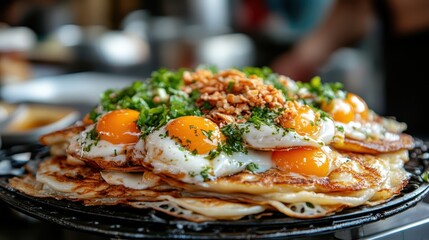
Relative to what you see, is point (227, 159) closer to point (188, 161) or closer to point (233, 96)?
point (188, 161)

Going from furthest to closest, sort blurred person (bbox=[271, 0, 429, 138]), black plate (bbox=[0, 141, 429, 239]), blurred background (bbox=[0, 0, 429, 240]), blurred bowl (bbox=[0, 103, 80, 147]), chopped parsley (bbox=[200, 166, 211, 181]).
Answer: blurred background (bbox=[0, 0, 429, 240]) → blurred person (bbox=[271, 0, 429, 138]) → blurred bowl (bbox=[0, 103, 80, 147]) → chopped parsley (bbox=[200, 166, 211, 181]) → black plate (bbox=[0, 141, 429, 239])

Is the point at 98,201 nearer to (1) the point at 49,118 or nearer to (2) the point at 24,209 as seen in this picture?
(2) the point at 24,209

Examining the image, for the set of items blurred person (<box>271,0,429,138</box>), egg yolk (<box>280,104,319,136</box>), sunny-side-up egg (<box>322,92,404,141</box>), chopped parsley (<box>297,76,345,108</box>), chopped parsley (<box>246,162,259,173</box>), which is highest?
blurred person (<box>271,0,429,138</box>)

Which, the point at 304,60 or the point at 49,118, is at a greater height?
the point at 304,60

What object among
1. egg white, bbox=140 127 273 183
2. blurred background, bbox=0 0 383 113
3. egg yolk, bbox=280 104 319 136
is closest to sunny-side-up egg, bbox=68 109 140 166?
egg white, bbox=140 127 273 183

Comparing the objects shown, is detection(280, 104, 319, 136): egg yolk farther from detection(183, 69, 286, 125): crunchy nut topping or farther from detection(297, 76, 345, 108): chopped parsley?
detection(297, 76, 345, 108): chopped parsley

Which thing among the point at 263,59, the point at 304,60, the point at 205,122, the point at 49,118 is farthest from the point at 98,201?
the point at 263,59
